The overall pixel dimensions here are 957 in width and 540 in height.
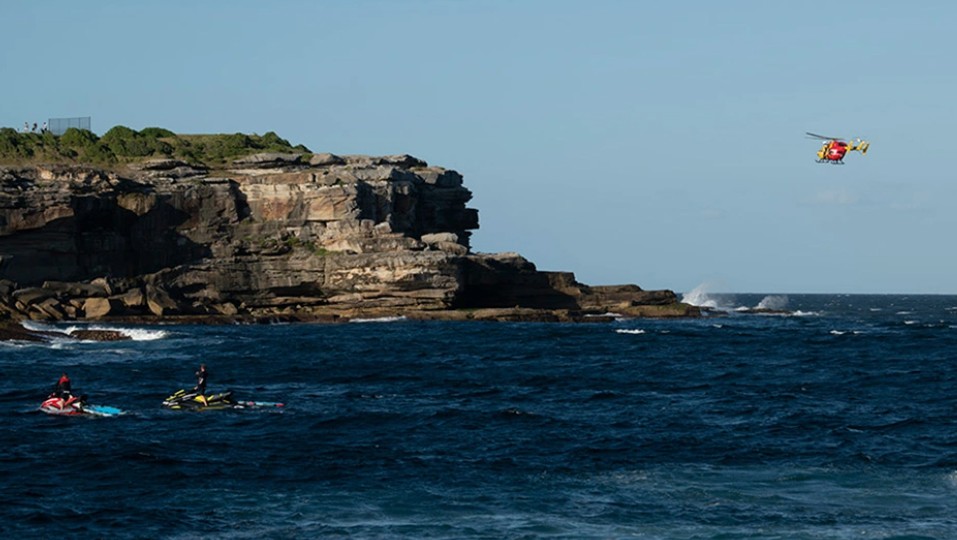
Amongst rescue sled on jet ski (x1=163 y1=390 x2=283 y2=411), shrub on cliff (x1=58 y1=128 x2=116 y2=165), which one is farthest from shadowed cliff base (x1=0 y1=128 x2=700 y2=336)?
rescue sled on jet ski (x1=163 y1=390 x2=283 y2=411)

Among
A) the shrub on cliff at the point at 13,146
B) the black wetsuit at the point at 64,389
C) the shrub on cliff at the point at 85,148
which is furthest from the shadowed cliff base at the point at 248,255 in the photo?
the black wetsuit at the point at 64,389

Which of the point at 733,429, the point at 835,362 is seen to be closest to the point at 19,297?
the point at 835,362

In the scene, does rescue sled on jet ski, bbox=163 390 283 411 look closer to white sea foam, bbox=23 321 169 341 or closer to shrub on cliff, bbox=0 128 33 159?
white sea foam, bbox=23 321 169 341

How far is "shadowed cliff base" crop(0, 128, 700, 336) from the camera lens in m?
88.9

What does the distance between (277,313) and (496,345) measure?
28.6 meters

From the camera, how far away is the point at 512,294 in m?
102

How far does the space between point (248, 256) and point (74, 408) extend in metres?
54.0

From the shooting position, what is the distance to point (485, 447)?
A: 3544cm

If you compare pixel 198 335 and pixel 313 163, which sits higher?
pixel 313 163

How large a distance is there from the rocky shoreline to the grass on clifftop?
806 centimetres

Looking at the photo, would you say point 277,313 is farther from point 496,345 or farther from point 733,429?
point 733,429

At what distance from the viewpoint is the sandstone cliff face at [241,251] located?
8900 centimetres

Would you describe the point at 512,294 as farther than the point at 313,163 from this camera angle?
No

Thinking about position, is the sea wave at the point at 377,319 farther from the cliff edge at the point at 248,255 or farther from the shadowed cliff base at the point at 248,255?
the cliff edge at the point at 248,255
